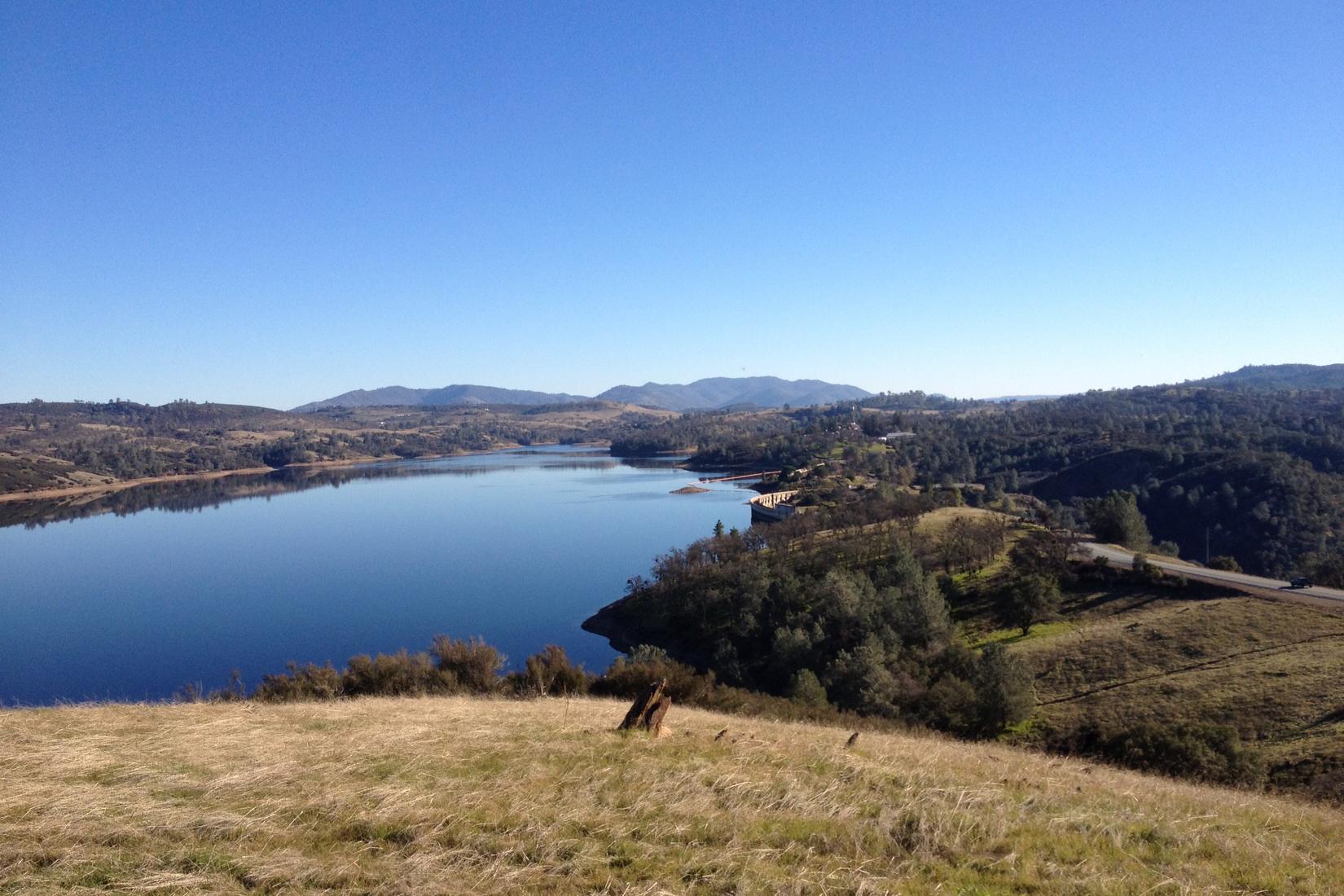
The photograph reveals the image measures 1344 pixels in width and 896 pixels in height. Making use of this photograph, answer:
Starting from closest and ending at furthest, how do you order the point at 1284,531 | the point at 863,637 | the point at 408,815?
1. the point at 408,815
2. the point at 863,637
3. the point at 1284,531

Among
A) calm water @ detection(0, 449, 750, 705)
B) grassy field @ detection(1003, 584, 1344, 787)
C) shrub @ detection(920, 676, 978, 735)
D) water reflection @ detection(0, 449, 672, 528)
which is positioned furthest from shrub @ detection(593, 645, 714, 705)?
water reflection @ detection(0, 449, 672, 528)

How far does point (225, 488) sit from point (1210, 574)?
159408mm

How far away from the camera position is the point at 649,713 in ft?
37.8

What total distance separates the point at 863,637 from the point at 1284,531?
62.4 m

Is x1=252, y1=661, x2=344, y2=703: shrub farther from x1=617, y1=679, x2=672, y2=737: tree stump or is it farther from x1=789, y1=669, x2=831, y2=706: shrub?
x1=789, y1=669, x2=831, y2=706: shrub

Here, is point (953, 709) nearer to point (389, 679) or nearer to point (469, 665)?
point (469, 665)

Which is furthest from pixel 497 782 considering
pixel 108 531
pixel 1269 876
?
pixel 108 531

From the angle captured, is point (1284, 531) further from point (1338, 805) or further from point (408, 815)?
point (408, 815)

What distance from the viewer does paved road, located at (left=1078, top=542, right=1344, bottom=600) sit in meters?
35.6

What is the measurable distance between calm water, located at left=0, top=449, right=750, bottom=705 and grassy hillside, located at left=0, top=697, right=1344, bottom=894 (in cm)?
750

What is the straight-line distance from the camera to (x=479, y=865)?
6082 mm

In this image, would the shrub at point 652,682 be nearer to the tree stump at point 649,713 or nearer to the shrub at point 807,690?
the tree stump at point 649,713

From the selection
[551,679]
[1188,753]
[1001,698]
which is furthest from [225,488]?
[1188,753]

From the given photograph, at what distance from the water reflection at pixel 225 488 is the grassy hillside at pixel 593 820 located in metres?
127
